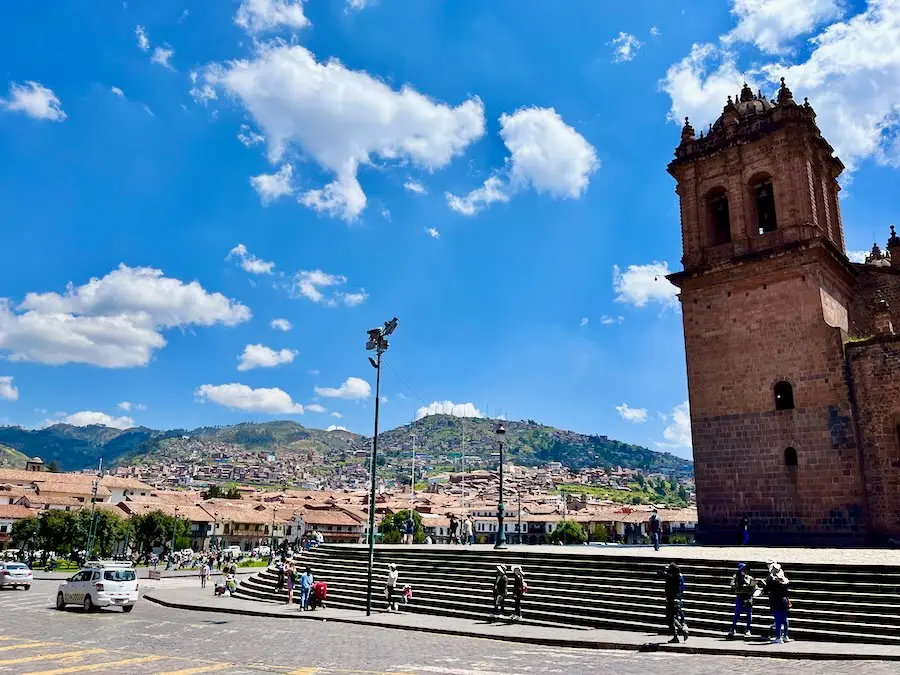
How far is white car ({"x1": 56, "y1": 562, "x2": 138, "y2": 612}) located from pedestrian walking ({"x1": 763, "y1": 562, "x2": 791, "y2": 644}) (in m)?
17.3

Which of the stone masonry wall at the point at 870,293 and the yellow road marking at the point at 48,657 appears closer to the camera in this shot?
the yellow road marking at the point at 48,657

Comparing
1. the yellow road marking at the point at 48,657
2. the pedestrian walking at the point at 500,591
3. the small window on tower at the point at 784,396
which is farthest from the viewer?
the small window on tower at the point at 784,396

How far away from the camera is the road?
10055 mm

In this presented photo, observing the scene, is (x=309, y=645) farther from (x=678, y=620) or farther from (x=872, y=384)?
(x=872, y=384)

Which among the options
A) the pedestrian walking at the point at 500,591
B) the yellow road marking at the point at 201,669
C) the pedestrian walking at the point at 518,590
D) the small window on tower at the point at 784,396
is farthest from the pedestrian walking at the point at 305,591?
the small window on tower at the point at 784,396

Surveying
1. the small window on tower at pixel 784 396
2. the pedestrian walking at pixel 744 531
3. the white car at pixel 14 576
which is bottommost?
the white car at pixel 14 576

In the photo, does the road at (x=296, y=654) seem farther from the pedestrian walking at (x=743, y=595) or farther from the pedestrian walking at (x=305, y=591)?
the pedestrian walking at (x=305, y=591)

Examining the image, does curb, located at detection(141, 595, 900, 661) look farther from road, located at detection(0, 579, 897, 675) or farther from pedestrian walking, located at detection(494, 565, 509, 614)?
pedestrian walking, located at detection(494, 565, 509, 614)

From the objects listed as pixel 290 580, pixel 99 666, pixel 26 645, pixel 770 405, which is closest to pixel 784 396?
pixel 770 405

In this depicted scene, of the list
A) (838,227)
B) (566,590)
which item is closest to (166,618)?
(566,590)

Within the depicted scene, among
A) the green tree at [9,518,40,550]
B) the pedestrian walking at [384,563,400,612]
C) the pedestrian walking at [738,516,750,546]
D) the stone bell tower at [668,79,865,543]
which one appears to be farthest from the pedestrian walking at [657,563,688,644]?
the green tree at [9,518,40,550]

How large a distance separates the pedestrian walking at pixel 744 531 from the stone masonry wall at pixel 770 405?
35 cm

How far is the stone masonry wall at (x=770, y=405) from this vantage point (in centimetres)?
2442

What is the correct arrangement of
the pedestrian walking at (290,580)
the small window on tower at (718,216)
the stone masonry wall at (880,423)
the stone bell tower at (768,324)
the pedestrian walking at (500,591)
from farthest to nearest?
the small window on tower at (718,216), the stone bell tower at (768,324), the stone masonry wall at (880,423), the pedestrian walking at (290,580), the pedestrian walking at (500,591)
